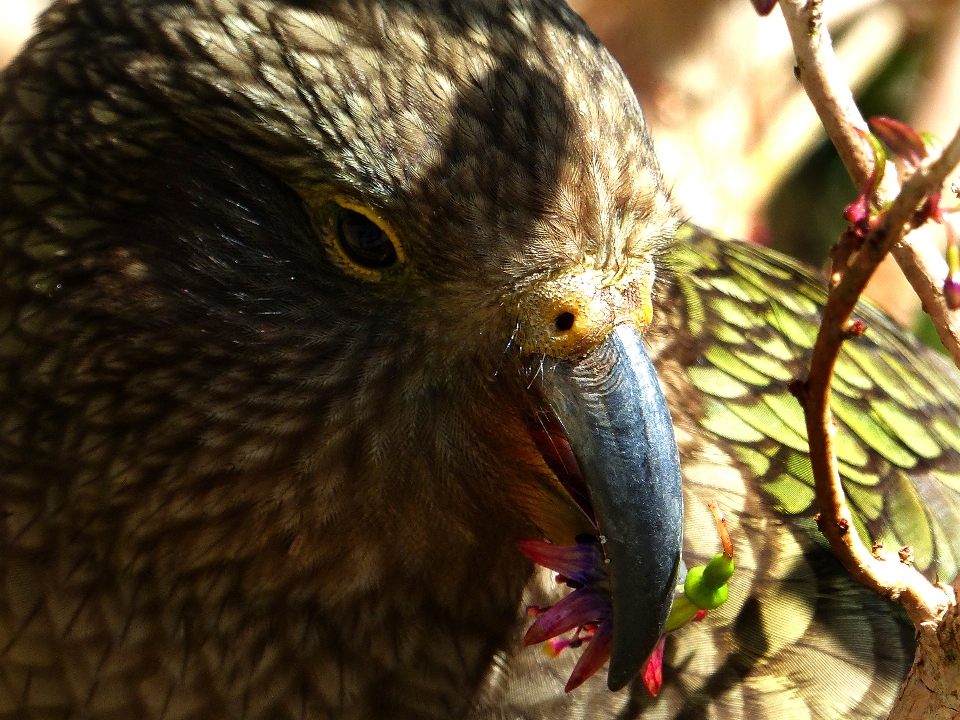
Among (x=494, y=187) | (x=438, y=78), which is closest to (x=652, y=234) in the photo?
(x=494, y=187)

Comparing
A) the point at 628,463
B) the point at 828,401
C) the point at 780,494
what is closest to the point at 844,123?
the point at 828,401

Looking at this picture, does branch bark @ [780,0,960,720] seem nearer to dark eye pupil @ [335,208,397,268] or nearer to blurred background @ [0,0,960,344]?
dark eye pupil @ [335,208,397,268]

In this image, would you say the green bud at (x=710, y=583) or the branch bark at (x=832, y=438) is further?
the green bud at (x=710, y=583)

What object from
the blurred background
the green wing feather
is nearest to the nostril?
the green wing feather

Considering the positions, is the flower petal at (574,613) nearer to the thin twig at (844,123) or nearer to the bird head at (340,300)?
the bird head at (340,300)

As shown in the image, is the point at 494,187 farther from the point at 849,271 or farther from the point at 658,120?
the point at 658,120

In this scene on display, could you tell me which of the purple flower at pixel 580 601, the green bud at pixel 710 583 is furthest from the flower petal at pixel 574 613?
the green bud at pixel 710 583
